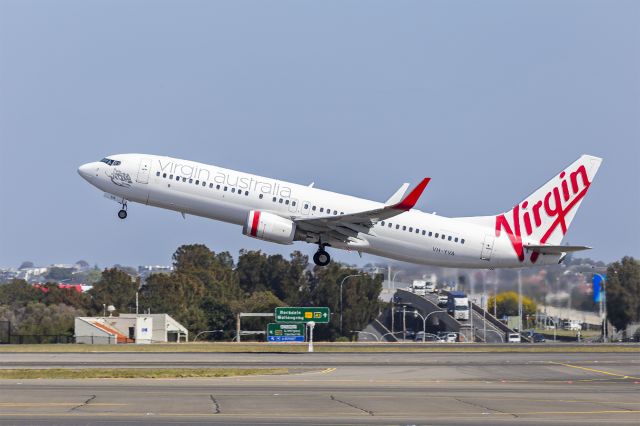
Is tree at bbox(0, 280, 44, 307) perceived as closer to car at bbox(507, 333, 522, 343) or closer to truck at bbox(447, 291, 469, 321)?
truck at bbox(447, 291, 469, 321)

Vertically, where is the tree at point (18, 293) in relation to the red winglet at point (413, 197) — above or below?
below

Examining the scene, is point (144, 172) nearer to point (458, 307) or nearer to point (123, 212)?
point (123, 212)

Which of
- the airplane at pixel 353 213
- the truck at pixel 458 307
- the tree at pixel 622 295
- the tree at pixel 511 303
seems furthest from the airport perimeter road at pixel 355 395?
the truck at pixel 458 307

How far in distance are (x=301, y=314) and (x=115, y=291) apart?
174ft

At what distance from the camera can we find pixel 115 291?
12281 centimetres

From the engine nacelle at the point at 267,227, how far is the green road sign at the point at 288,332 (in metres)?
19.8

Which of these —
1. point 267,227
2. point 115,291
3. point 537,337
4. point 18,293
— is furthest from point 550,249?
point 18,293

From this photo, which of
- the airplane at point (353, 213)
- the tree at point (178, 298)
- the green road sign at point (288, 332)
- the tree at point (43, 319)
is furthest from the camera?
the tree at point (178, 298)

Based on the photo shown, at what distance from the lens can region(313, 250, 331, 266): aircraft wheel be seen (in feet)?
198

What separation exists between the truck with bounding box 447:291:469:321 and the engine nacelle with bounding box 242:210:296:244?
3135cm

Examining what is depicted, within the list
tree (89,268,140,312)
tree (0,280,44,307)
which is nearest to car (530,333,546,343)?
tree (89,268,140,312)

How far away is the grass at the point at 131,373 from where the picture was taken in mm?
41781

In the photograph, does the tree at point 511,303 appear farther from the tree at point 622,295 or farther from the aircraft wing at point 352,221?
the aircraft wing at point 352,221

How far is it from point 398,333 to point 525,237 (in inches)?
1905
